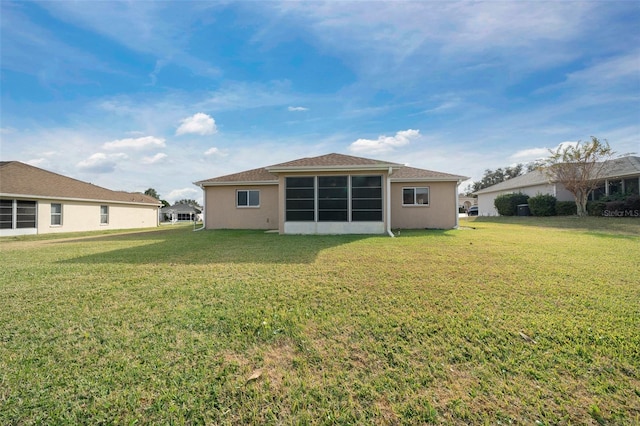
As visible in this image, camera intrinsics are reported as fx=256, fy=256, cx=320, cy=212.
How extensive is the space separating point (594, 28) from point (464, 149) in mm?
9408

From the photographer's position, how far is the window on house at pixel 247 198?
15508mm

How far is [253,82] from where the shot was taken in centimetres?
1278

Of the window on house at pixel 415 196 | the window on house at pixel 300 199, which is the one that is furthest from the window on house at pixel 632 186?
the window on house at pixel 300 199

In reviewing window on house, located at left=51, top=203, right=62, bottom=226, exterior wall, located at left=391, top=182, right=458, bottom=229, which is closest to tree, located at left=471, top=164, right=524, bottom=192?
exterior wall, located at left=391, top=182, right=458, bottom=229

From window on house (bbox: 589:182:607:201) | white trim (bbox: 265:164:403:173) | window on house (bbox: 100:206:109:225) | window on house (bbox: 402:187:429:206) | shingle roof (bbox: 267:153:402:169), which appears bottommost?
window on house (bbox: 100:206:109:225)

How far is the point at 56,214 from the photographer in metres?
18.2

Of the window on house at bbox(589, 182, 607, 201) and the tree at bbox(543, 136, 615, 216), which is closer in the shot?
the tree at bbox(543, 136, 615, 216)

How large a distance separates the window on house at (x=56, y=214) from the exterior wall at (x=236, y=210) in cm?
1186

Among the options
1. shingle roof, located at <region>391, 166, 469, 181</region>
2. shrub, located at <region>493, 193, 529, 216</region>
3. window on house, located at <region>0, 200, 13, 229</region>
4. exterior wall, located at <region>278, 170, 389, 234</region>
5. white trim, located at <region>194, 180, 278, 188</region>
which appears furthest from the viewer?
shrub, located at <region>493, 193, 529, 216</region>

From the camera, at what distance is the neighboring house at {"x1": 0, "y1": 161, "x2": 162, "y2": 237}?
51.8 ft

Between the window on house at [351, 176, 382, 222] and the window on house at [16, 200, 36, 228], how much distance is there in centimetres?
2085

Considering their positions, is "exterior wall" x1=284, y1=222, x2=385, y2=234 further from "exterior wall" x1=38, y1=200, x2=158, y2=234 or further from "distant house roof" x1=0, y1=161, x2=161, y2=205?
"exterior wall" x1=38, y1=200, x2=158, y2=234

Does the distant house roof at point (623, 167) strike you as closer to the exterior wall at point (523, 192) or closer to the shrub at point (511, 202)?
the exterior wall at point (523, 192)

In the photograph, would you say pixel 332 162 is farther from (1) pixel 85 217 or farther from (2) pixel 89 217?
(2) pixel 89 217
